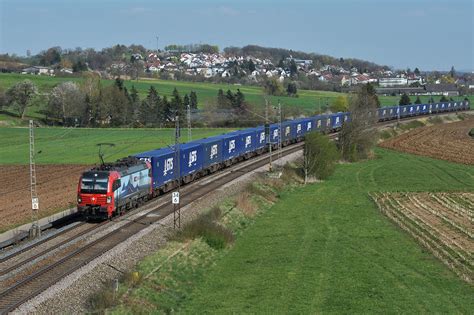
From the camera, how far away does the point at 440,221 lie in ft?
131

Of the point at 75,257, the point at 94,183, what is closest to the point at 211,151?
the point at 94,183

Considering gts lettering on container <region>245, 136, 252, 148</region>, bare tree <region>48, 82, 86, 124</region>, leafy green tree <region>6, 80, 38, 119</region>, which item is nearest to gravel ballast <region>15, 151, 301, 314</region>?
gts lettering on container <region>245, 136, 252, 148</region>

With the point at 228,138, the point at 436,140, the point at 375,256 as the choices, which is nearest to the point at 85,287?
the point at 375,256

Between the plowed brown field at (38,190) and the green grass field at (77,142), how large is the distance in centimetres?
610

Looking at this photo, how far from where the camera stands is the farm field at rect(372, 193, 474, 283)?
101 feet

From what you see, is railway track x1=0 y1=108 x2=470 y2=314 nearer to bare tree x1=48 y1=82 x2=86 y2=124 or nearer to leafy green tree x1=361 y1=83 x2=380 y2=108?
leafy green tree x1=361 y1=83 x2=380 y2=108

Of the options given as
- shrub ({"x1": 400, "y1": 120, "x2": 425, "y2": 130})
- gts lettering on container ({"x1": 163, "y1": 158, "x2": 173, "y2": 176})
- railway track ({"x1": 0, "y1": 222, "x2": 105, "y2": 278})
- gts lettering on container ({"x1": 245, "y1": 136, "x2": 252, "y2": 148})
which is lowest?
shrub ({"x1": 400, "y1": 120, "x2": 425, "y2": 130})

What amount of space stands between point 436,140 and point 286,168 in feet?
140

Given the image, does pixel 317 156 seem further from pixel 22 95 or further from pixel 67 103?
pixel 22 95

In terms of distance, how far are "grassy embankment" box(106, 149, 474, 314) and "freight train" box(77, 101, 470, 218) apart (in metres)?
6.76

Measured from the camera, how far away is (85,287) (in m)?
24.3

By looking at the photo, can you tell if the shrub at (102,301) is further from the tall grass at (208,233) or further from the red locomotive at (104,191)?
the red locomotive at (104,191)

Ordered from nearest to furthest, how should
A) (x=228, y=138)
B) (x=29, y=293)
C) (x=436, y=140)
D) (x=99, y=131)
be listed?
(x=29, y=293)
(x=228, y=138)
(x=436, y=140)
(x=99, y=131)

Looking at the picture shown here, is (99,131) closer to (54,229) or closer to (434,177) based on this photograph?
(434,177)
